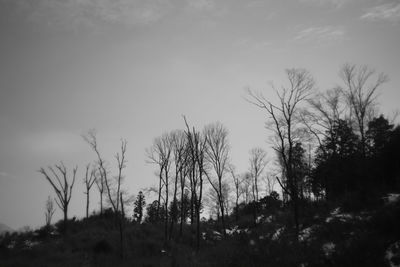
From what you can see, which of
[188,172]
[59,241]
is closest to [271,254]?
[188,172]

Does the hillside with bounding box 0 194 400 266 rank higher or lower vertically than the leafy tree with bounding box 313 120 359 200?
lower

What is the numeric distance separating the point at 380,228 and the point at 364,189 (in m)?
6.20

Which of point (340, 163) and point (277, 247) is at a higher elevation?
point (340, 163)

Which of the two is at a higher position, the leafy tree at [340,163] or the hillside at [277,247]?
the leafy tree at [340,163]

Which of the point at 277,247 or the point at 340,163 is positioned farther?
the point at 340,163

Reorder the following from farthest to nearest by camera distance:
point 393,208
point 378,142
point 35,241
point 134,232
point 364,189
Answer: point 134,232 → point 35,241 → point 378,142 → point 364,189 → point 393,208

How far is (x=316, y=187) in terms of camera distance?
3284 centimetres

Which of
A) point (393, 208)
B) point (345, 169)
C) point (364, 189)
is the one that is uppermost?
point (345, 169)

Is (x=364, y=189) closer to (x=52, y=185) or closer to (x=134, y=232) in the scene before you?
(x=134, y=232)

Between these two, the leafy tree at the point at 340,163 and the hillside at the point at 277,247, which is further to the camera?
the leafy tree at the point at 340,163

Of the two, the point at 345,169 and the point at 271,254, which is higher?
the point at 345,169

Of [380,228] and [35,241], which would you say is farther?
[35,241]

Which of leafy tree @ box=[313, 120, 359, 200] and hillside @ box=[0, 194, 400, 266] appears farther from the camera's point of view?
leafy tree @ box=[313, 120, 359, 200]

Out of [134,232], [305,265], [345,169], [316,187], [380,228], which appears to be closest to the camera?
[305,265]
